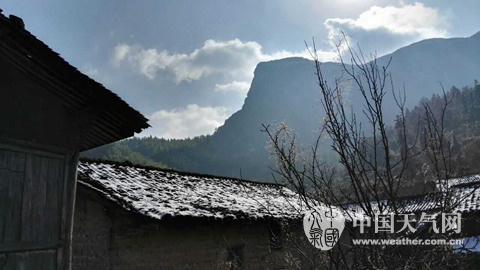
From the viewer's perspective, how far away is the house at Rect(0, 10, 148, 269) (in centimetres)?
364

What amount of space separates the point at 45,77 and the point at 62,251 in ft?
6.31

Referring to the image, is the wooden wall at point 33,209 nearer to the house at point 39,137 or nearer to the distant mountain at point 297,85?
the house at point 39,137

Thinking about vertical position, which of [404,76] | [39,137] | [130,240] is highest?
[404,76]

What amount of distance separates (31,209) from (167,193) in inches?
211

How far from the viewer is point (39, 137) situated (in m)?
4.07

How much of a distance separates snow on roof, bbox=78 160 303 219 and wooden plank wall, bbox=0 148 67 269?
9.00 feet

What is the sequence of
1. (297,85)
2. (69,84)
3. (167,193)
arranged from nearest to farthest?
(69,84) < (167,193) < (297,85)

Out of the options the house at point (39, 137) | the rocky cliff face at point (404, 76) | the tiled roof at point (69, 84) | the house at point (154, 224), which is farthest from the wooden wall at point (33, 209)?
the rocky cliff face at point (404, 76)

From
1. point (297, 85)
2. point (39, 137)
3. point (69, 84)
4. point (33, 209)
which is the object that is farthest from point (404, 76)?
point (33, 209)

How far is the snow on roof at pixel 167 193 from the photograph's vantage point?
732 cm

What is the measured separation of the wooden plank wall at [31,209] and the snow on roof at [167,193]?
2.74 meters

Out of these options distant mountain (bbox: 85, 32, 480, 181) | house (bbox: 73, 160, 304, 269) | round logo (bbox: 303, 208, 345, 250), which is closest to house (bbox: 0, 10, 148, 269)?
round logo (bbox: 303, 208, 345, 250)

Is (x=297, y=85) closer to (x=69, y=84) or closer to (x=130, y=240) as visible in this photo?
(x=130, y=240)

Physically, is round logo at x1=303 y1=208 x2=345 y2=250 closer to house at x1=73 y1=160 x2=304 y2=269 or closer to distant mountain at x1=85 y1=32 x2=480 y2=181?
house at x1=73 y1=160 x2=304 y2=269
